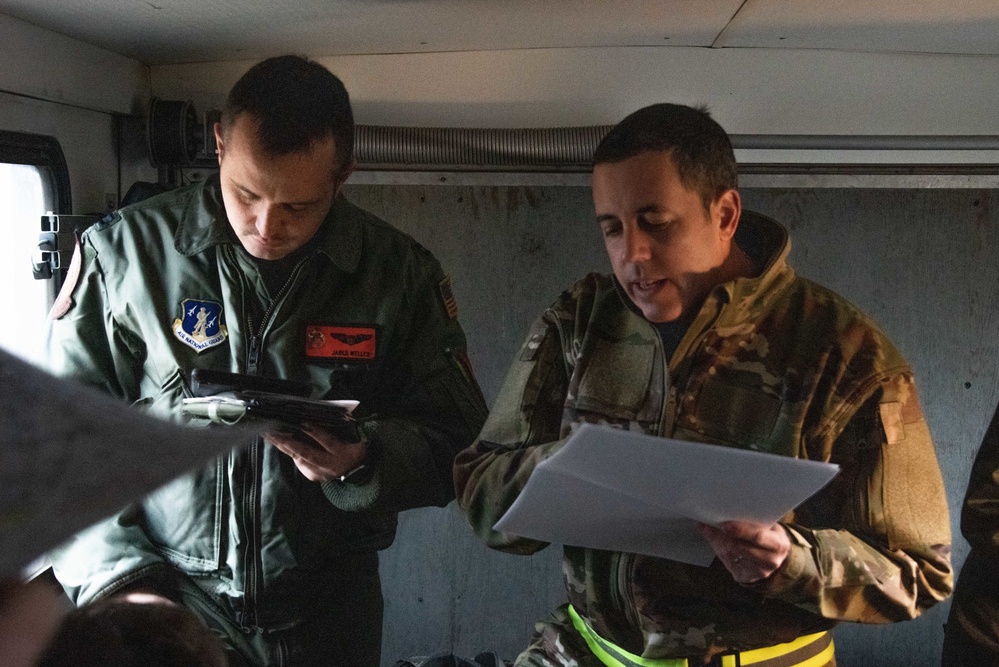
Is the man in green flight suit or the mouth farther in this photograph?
the man in green flight suit

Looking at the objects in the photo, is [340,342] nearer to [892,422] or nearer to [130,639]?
[892,422]

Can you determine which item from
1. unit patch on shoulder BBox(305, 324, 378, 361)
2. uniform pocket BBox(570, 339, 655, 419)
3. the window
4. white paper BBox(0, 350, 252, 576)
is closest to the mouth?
uniform pocket BBox(570, 339, 655, 419)

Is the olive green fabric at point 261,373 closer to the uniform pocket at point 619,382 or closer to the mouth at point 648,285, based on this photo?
the uniform pocket at point 619,382

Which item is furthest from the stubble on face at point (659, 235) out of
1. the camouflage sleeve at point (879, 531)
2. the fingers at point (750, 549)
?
the fingers at point (750, 549)

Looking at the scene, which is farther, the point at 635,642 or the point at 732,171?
the point at 732,171

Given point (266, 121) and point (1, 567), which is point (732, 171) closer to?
point (266, 121)

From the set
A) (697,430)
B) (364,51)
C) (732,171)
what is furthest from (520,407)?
(364,51)

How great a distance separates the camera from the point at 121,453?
70 centimetres

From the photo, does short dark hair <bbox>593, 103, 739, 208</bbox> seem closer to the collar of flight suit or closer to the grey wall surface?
the collar of flight suit

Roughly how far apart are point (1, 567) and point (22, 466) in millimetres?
77

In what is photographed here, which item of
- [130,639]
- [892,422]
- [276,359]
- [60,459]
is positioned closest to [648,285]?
[892,422]

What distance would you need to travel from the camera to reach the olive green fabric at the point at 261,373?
230cm

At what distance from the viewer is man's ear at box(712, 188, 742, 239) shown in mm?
2127

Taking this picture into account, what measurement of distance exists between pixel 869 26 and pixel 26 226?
252 cm
